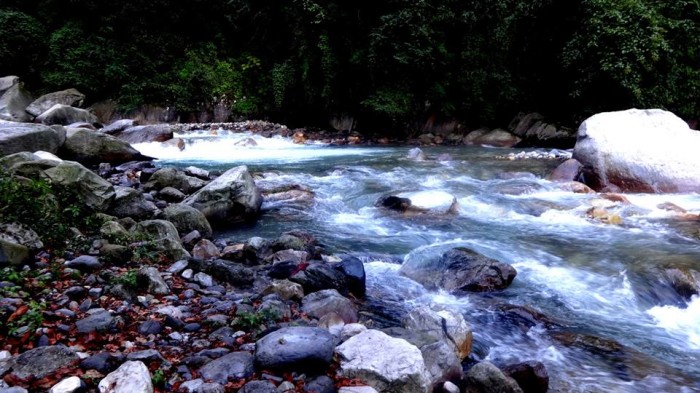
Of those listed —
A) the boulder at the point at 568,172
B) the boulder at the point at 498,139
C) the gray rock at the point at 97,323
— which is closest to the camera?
the gray rock at the point at 97,323

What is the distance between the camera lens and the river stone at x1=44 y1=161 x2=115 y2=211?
5.02 meters

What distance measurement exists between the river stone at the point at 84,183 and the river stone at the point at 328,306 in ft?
9.96

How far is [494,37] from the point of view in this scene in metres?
17.5

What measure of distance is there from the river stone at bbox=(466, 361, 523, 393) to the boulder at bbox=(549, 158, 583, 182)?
7872 mm

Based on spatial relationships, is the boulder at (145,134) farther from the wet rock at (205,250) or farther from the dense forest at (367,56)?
the wet rock at (205,250)

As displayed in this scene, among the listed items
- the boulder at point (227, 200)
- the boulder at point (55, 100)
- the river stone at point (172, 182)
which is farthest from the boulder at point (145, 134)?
the boulder at point (227, 200)

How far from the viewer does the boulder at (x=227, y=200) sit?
22.1 feet

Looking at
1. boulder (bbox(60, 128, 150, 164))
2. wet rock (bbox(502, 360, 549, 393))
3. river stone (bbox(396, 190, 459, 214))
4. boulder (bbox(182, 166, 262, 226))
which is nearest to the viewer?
wet rock (bbox(502, 360, 549, 393))

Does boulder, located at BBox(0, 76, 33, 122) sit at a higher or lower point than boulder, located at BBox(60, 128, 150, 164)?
higher

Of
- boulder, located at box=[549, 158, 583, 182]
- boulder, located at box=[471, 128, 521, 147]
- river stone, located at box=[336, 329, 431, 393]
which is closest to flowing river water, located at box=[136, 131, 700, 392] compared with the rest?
boulder, located at box=[549, 158, 583, 182]

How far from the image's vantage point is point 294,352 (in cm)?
273

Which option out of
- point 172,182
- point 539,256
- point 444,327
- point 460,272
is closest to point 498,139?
point 539,256

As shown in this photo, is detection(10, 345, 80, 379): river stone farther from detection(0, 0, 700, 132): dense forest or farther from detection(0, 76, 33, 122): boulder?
detection(0, 76, 33, 122): boulder

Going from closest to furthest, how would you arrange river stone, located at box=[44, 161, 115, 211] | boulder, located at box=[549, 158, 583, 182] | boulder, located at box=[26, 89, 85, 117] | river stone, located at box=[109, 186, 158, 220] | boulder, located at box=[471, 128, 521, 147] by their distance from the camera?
river stone, located at box=[44, 161, 115, 211] → river stone, located at box=[109, 186, 158, 220] → boulder, located at box=[549, 158, 583, 182] → boulder, located at box=[471, 128, 521, 147] → boulder, located at box=[26, 89, 85, 117]
